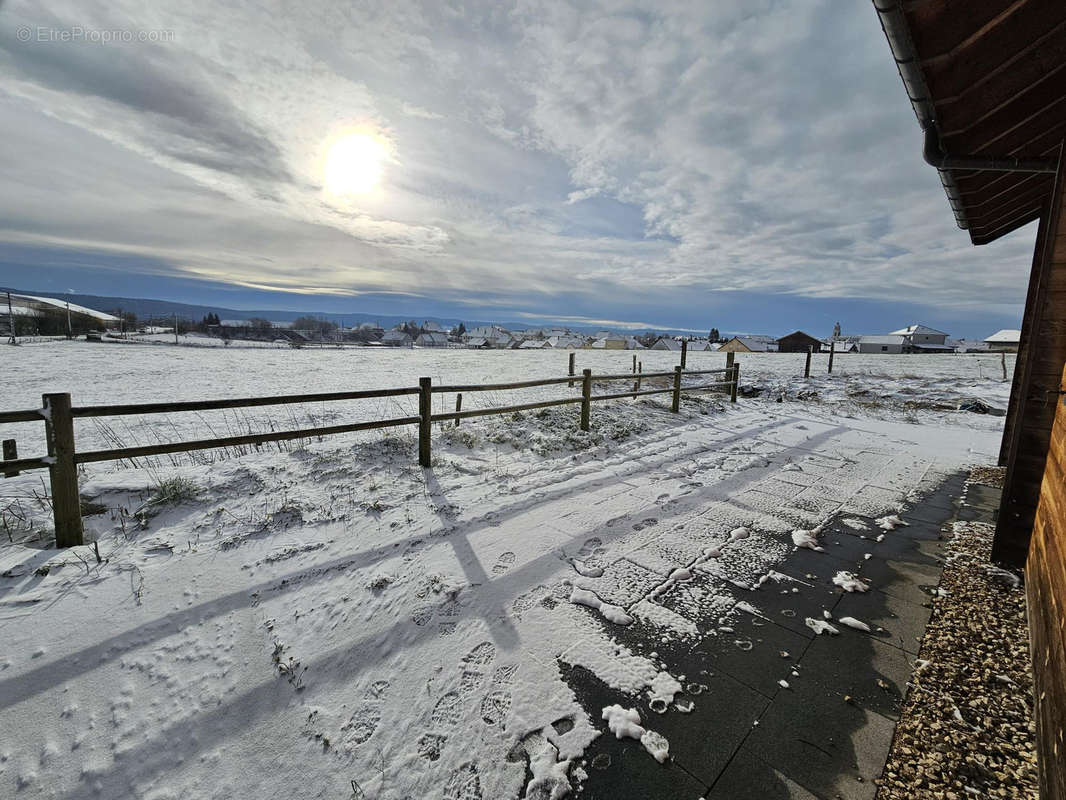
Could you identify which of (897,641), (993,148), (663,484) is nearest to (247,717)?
(897,641)

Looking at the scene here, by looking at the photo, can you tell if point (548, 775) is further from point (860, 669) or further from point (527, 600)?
point (860, 669)

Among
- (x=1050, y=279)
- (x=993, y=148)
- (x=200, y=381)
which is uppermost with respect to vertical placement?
(x=993, y=148)

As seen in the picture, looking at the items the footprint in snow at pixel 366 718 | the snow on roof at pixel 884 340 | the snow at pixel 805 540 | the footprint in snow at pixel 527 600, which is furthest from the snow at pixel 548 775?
the snow on roof at pixel 884 340

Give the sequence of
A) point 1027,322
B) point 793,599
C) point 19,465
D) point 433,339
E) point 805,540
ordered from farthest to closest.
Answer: point 433,339 → point 1027,322 → point 805,540 → point 19,465 → point 793,599

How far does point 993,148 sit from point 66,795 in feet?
22.8

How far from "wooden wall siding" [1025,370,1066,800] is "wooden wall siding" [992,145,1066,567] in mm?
755

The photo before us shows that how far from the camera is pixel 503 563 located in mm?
3252

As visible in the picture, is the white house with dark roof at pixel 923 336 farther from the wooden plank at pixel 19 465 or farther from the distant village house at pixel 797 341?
the wooden plank at pixel 19 465

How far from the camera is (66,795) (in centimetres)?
163

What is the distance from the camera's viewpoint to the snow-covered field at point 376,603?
1.80 m

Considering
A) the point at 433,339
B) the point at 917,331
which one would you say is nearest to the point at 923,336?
the point at 917,331

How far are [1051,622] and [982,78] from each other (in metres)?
3.13

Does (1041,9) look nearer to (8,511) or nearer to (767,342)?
(8,511)

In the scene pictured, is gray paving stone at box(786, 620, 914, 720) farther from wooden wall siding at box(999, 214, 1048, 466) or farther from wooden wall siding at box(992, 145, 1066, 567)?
wooden wall siding at box(999, 214, 1048, 466)
